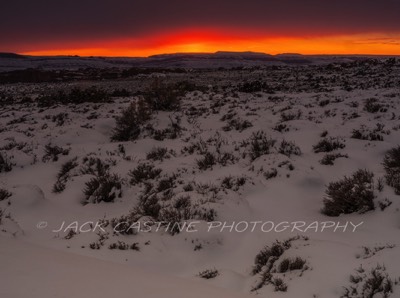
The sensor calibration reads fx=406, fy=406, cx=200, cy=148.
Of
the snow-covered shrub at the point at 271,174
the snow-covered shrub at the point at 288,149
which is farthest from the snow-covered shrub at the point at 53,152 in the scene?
the snow-covered shrub at the point at 288,149

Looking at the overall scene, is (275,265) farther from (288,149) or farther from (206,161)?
(288,149)

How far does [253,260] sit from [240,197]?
1.67 metres

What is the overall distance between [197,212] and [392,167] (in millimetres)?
3584

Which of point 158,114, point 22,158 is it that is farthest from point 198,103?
point 22,158

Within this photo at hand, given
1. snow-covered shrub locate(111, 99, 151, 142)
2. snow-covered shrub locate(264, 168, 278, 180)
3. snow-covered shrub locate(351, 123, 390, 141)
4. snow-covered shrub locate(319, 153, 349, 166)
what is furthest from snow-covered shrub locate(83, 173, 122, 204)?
snow-covered shrub locate(351, 123, 390, 141)

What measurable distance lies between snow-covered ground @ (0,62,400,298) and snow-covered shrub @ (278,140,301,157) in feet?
0.12

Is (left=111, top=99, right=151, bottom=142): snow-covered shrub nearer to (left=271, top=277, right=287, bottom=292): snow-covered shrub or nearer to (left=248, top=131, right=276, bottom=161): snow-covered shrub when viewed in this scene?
(left=248, top=131, right=276, bottom=161): snow-covered shrub

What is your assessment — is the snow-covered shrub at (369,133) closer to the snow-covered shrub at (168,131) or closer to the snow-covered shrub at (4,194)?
the snow-covered shrub at (168,131)

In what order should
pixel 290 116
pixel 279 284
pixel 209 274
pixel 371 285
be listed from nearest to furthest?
pixel 371 285
pixel 279 284
pixel 209 274
pixel 290 116

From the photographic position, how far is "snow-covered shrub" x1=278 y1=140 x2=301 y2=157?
818 cm

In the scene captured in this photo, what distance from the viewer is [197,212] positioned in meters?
5.50

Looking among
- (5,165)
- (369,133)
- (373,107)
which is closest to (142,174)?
(5,165)

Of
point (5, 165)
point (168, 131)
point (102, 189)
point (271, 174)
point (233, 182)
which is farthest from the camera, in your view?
point (168, 131)

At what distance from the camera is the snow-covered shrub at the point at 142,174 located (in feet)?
23.4
